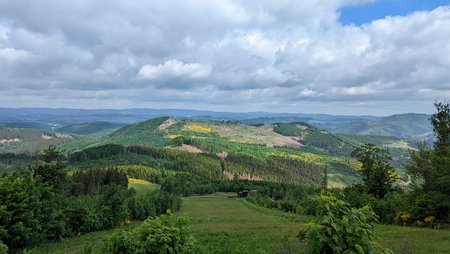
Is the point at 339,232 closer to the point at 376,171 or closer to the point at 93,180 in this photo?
the point at 376,171

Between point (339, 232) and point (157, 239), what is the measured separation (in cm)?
742

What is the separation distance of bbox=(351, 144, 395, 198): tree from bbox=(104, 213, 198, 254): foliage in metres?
55.8

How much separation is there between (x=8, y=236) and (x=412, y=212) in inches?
1905

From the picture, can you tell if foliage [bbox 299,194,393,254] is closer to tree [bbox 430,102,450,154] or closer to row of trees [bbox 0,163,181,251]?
row of trees [bbox 0,163,181,251]

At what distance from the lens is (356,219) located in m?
9.84

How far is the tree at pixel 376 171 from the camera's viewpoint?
63588 mm

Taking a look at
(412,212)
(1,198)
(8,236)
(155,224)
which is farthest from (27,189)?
(412,212)

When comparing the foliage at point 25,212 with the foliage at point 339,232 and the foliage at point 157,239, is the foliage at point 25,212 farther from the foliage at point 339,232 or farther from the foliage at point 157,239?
the foliage at point 339,232

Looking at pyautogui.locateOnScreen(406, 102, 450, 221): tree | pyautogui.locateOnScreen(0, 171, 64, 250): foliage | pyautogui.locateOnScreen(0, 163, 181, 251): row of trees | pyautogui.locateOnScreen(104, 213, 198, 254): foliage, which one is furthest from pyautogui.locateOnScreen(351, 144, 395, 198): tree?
pyautogui.locateOnScreen(104, 213, 198, 254): foliage

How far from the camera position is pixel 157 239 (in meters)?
13.9

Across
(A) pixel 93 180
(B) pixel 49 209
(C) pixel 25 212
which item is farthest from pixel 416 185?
(A) pixel 93 180

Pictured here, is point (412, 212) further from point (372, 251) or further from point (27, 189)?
point (27, 189)

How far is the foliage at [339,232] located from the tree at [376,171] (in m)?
58.3

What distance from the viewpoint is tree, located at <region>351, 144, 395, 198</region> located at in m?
63.6
